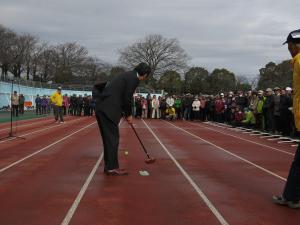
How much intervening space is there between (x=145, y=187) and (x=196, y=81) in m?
68.2

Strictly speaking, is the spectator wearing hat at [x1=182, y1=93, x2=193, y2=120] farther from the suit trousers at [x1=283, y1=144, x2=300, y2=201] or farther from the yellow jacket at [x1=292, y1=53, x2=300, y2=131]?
the yellow jacket at [x1=292, y1=53, x2=300, y2=131]

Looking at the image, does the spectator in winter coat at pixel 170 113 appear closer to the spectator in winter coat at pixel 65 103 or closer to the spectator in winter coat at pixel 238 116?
the spectator in winter coat at pixel 65 103

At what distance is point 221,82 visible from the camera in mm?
71188

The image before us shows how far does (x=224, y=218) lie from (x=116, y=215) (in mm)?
1291

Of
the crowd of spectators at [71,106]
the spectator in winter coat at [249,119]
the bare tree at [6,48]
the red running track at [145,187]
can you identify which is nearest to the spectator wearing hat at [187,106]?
the crowd of spectators at [71,106]

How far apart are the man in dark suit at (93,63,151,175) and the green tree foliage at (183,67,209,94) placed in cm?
6150

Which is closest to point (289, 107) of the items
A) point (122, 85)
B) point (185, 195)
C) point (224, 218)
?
point (122, 85)

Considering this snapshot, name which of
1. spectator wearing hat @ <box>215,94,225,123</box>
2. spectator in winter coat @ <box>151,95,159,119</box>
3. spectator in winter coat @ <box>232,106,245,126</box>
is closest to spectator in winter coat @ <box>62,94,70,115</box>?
spectator in winter coat @ <box>151,95,159,119</box>

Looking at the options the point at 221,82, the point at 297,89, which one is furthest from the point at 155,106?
the point at 221,82

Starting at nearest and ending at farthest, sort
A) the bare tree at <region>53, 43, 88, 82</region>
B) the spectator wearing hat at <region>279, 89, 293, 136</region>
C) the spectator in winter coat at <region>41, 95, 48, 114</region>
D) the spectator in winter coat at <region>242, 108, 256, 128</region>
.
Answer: the spectator wearing hat at <region>279, 89, 293, 136</region>, the spectator in winter coat at <region>242, 108, 256, 128</region>, the spectator in winter coat at <region>41, 95, 48, 114</region>, the bare tree at <region>53, 43, 88, 82</region>

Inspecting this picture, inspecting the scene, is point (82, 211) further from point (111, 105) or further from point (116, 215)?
point (111, 105)

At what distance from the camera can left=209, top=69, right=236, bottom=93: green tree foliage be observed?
69.2 m

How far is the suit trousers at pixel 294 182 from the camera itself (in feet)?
Answer: 22.4

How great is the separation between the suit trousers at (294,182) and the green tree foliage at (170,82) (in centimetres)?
6745
